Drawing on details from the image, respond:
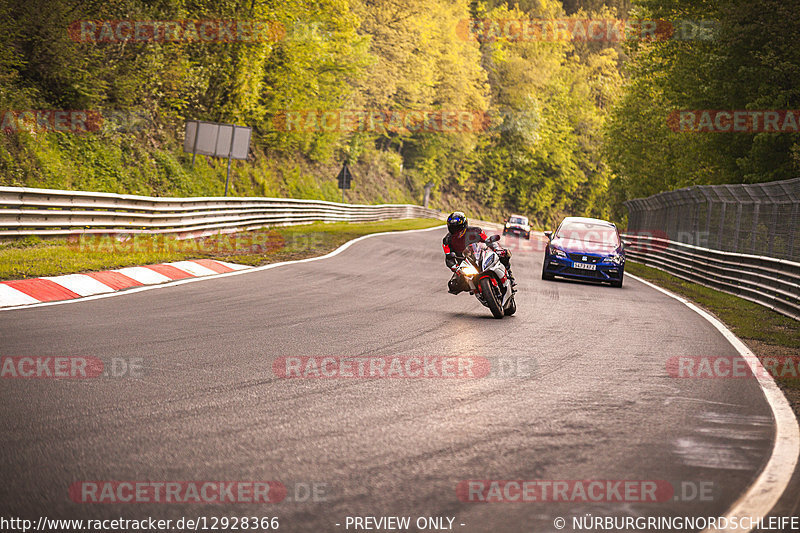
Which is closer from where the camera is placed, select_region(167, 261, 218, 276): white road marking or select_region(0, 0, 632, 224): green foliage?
select_region(167, 261, 218, 276): white road marking

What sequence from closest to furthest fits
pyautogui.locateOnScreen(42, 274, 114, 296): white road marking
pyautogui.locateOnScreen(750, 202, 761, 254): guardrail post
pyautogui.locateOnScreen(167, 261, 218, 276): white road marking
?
pyautogui.locateOnScreen(42, 274, 114, 296): white road marking < pyautogui.locateOnScreen(167, 261, 218, 276): white road marking < pyautogui.locateOnScreen(750, 202, 761, 254): guardrail post

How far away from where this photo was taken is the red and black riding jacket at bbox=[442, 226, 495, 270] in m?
11.8

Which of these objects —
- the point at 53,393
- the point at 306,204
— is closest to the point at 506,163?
the point at 306,204

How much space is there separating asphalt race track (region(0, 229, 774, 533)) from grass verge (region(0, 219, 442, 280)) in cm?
252

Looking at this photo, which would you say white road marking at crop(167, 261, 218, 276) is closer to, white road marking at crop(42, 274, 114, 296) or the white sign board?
white road marking at crop(42, 274, 114, 296)

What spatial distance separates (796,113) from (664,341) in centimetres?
1992

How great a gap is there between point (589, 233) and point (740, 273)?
3.78 metres

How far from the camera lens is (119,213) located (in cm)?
1748

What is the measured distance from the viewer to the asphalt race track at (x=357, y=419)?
12.9 ft

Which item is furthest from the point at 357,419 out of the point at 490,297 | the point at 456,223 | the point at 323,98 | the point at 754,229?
the point at 323,98

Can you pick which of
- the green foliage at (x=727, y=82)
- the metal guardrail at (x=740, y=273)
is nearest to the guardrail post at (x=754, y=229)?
the metal guardrail at (x=740, y=273)

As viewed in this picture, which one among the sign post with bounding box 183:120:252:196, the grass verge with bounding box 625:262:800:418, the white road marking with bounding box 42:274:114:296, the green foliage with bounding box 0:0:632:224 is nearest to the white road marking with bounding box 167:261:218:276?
the white road marking with bounding box 42:274:114:296

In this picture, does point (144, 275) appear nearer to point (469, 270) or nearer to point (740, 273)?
point (469, 270)

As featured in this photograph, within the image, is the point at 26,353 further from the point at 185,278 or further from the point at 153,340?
the point at 185,278
